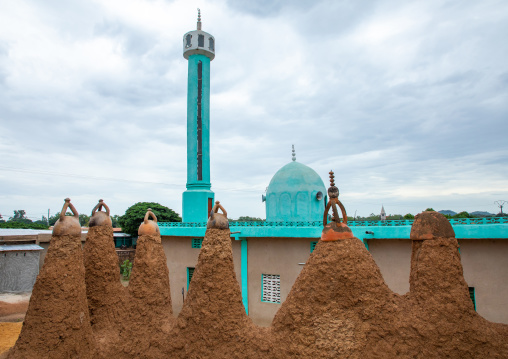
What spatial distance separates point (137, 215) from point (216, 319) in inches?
1297

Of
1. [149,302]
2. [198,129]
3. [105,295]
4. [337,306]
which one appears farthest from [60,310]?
[198,129]

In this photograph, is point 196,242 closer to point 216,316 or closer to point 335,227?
point 216,316

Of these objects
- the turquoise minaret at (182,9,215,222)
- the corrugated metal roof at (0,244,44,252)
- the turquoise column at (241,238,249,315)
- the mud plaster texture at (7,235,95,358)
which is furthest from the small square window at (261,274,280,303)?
the corrugated metal roof at (0,244,44,252)

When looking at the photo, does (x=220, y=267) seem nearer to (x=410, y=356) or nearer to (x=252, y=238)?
(x=410, y=356)

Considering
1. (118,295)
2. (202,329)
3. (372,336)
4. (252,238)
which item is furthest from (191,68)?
(372,336)

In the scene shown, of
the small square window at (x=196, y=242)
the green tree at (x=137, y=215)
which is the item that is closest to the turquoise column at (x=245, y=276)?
the small square window at (x=196, y=242)

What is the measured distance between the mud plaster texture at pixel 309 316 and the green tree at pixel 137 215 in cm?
3039

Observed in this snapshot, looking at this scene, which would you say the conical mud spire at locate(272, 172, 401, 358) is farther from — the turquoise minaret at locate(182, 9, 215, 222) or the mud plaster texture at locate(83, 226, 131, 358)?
the turquoise minaret at locate(182, 9, 215, 222)

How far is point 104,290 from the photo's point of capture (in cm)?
771

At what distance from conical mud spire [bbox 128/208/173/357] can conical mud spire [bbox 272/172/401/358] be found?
251 cm

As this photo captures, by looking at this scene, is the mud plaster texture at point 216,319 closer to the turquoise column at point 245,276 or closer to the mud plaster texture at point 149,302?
the mud plaster texture at point 149,302

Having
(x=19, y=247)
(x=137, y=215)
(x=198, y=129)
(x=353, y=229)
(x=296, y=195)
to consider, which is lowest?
(x=19, y=247)

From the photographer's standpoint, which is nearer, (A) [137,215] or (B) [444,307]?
(B) [444,307]

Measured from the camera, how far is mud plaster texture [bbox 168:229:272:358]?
638 centimetres
